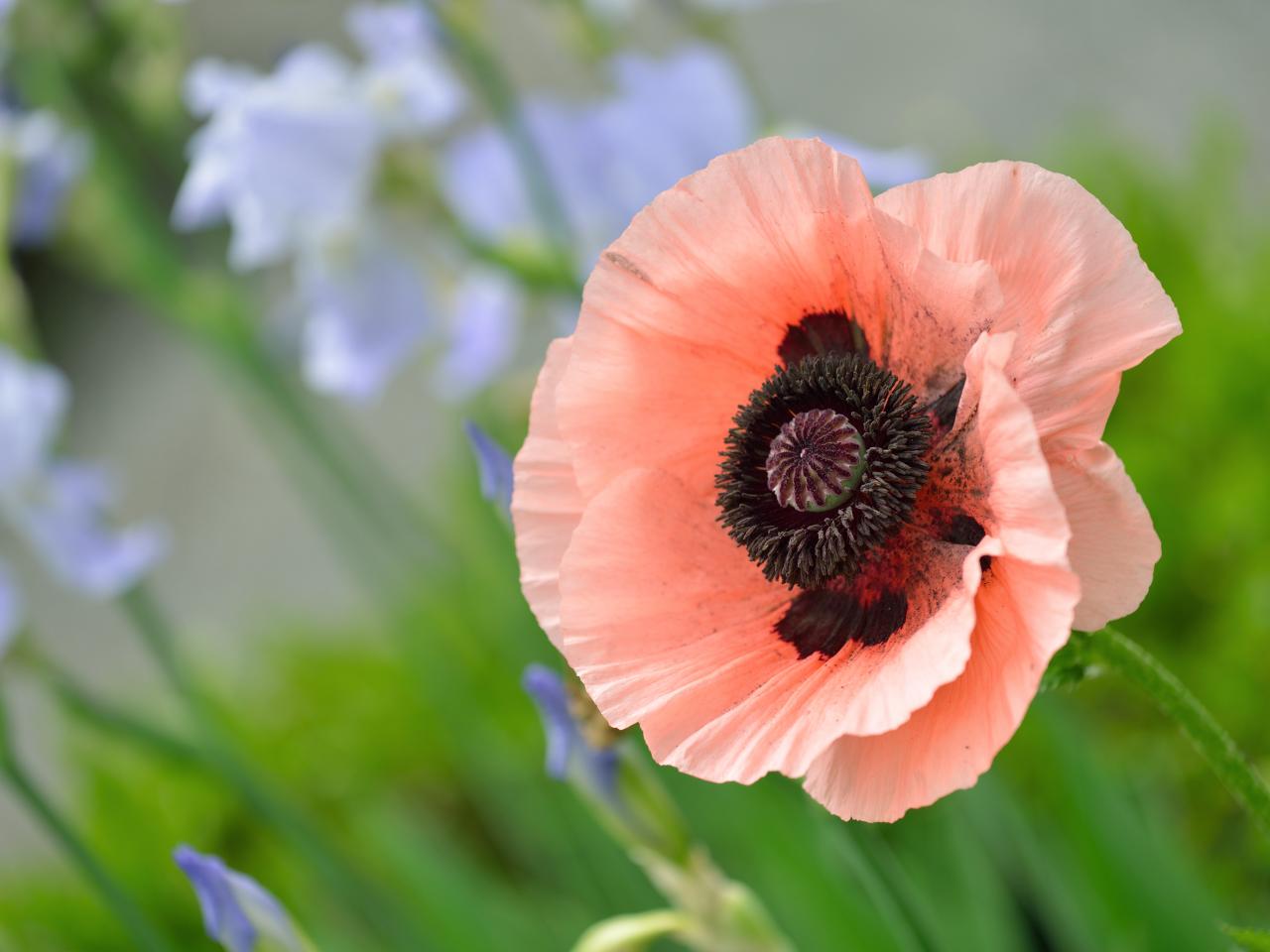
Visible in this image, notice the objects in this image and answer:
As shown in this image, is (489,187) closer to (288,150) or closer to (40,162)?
(288,150)

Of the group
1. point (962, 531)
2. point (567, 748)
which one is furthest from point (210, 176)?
point (962, 531)

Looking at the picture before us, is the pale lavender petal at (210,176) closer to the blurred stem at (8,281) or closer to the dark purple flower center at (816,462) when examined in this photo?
the blurred stem at (8,281)

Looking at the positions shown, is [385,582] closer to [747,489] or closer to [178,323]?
[178,323]

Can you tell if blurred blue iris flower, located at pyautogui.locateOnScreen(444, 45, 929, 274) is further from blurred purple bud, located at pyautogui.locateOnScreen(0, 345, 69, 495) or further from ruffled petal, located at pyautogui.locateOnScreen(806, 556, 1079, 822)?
ruffled petal, located at pyautogui.locateOnScreen(806, 556, 1079, 822)

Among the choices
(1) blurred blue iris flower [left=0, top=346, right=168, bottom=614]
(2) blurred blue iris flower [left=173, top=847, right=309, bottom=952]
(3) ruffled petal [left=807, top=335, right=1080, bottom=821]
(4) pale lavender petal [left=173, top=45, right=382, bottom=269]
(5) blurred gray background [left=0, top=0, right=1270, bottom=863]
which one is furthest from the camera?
(5) blurred gray background [left=0, top=0, right=1270, bottom=863]

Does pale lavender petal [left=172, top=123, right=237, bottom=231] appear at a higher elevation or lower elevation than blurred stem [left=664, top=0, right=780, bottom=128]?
higher

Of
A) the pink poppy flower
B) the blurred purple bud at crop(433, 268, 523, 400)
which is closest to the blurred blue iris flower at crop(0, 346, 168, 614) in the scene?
the blurred purple bud at crop(433, 268, 523, 400)
